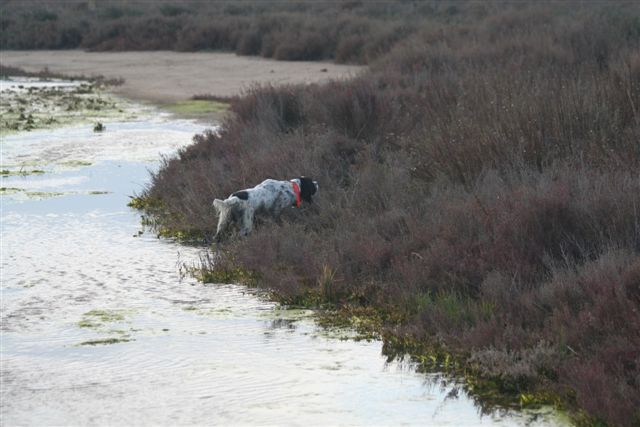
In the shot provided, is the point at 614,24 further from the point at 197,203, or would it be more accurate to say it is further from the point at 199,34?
the point at 199,34

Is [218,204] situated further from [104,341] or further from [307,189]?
[104,341]

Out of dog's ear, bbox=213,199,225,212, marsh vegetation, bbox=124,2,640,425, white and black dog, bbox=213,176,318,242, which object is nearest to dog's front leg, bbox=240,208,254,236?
white and black dog, bbox=213,176,318,242

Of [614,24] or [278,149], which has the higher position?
[614,24]

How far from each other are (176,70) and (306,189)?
67.9ft

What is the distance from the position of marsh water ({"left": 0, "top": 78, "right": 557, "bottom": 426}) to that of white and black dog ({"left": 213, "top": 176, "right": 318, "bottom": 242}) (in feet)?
1.78

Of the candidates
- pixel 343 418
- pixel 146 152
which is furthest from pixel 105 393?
pixel 146 152

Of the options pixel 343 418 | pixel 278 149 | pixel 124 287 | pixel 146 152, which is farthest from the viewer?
pixel 146 152

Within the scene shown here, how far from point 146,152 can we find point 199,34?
19959mm

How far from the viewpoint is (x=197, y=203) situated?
1241 centimetres

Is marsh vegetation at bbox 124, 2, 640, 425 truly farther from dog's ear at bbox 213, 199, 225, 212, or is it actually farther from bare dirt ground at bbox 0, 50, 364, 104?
bare dirt ground at bbox 0, 50, 364, 104

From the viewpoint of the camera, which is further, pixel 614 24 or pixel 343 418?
pixel 614 24

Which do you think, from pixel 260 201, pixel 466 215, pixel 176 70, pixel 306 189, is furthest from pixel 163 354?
pixel 176 70

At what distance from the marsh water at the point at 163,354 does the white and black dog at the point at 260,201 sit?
1.78 ft

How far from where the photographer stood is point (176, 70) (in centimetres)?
3155
